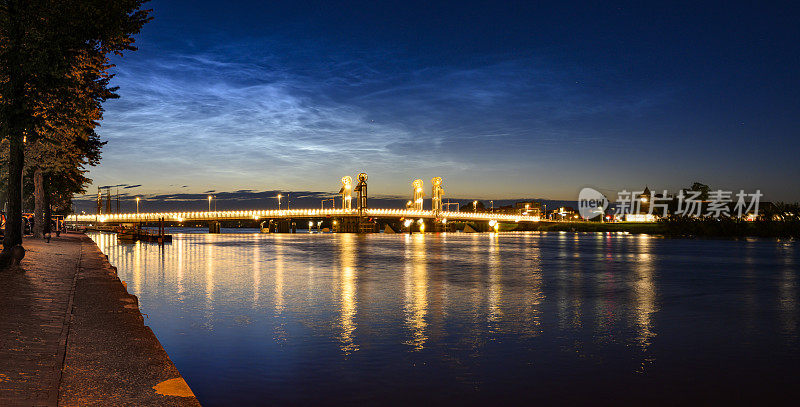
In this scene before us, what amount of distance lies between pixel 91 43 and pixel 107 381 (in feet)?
70.8

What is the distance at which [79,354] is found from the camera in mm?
10156

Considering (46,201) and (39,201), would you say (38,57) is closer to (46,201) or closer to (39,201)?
(39,201)

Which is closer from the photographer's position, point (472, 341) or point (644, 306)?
point (472, 341)

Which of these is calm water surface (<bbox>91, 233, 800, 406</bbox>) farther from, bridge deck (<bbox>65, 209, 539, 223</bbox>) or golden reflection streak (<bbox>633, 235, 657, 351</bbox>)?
bridge deck (<bbox>65, 209, 539, 223</bbox>)

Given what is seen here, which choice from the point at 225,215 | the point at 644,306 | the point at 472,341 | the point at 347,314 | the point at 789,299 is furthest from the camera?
the point at 225,215

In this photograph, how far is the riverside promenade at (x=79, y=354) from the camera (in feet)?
26.1

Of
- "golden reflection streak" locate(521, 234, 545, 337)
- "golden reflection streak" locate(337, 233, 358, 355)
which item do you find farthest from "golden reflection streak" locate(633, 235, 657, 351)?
"golden reflection streak" locate(337, 233, 358, 355)

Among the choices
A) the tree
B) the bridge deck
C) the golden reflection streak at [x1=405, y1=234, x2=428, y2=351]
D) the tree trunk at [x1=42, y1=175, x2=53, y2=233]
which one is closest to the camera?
the golden reflection streak at [x1=405, y1=234, x2=428, y2=351]

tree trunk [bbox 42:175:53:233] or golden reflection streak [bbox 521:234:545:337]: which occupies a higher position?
tree trunk [bbox 42:175:53:233]

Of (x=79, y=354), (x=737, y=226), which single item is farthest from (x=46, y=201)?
(x=737, y=226)

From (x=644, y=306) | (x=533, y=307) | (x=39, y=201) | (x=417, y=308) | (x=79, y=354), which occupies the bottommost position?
(x=644, y=306)

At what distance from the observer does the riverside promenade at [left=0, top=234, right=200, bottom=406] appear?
796 centimetres

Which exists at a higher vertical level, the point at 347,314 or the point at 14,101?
the point at 14,101

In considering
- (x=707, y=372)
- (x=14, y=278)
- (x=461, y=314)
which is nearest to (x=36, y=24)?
(x=14, y=278)
